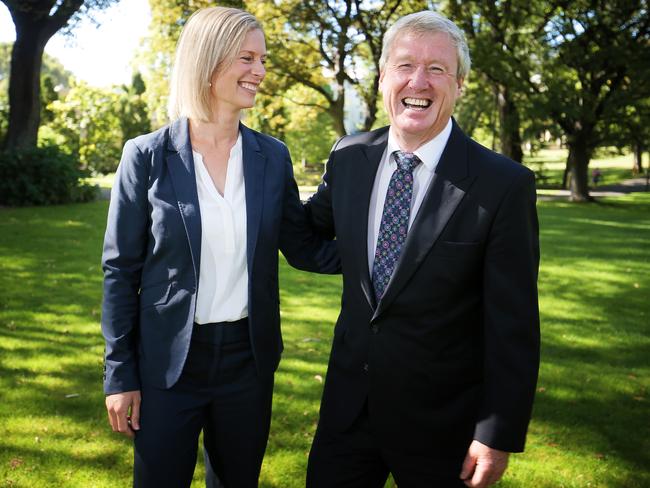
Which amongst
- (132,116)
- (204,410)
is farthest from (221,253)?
(132,116)

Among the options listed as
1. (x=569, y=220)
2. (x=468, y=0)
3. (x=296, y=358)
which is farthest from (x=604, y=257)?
(x=468, y=0)

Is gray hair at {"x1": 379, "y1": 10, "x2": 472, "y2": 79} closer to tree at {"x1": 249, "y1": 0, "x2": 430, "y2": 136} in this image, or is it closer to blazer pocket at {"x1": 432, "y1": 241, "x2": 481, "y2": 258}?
blazer pocket at {"x1": 432, "y1": 241, "x2": 481, "y2": 258}

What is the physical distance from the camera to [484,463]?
2.46m

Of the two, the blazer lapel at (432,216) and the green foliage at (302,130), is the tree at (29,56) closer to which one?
the green foliage at (302,130)

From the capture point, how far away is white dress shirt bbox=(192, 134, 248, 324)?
2.71 m

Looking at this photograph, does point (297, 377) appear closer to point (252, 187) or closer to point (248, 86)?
point (252, 187)

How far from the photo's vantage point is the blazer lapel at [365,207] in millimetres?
2600

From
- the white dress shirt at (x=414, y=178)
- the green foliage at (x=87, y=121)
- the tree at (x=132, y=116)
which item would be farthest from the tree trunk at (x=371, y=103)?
the white dress shirt at (x=414, y=178)

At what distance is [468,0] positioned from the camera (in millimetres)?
26125

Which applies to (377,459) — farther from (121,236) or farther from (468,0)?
(468,0)

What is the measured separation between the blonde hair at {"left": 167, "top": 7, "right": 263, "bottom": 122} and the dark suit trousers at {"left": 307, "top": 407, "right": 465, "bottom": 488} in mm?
1523

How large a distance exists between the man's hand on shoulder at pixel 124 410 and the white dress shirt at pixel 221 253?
1.42 feet

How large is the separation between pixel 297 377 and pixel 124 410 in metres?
3.50

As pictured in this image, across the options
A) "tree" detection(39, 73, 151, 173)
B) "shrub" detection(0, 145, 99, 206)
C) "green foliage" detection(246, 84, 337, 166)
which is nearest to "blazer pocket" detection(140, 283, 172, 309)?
"shrub" detection(0, 145, 99, 206)
